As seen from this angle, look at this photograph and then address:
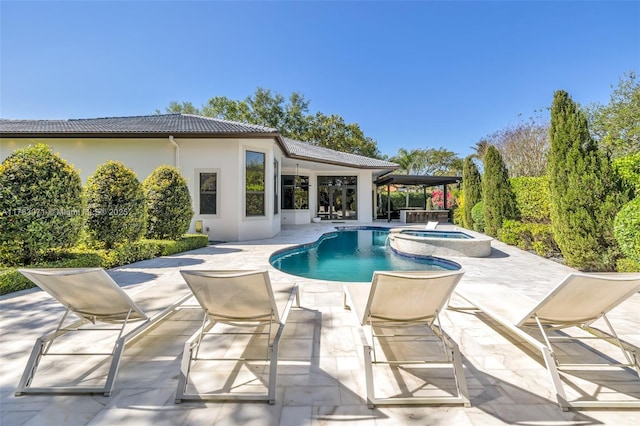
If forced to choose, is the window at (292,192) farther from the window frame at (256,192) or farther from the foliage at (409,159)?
the foliage at (409,159)

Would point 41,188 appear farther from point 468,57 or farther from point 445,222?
point 445,222

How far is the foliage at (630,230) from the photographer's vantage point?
4.95 metres

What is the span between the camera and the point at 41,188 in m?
5.38

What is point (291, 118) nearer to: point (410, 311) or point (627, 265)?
point (627, 265)

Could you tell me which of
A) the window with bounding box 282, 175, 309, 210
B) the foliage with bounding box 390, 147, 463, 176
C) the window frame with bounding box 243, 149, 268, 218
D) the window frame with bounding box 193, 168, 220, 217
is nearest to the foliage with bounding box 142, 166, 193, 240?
the window frame with bounding box 193, 168, 220, 217

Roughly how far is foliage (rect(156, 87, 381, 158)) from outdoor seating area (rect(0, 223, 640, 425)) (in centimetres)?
2805

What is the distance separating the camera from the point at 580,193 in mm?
6371

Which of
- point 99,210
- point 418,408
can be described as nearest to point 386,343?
point 418,408

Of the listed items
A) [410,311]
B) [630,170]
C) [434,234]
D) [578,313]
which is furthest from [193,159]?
[630,170]

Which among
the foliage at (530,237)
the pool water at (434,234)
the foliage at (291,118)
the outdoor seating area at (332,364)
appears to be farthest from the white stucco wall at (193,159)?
the foliage at (291,118)

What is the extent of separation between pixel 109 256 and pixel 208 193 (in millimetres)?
4766

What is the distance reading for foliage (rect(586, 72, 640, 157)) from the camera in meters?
15.0

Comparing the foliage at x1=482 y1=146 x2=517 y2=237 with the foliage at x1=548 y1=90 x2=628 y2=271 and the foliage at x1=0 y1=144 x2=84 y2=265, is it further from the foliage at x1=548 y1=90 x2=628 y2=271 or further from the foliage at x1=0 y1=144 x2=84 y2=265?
the foliage at x1=0 y1=144 x2=84 y2=265

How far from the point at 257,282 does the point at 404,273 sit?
123 centimetres
